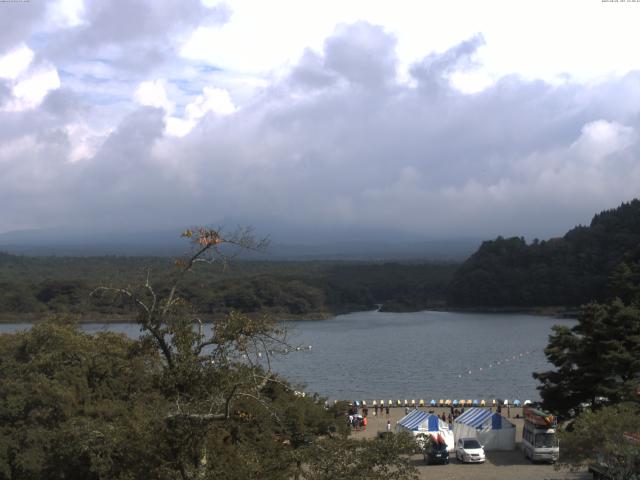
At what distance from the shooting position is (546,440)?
19.5m

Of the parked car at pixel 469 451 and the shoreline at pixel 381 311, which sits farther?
A: the shoreline at pixel 381 311

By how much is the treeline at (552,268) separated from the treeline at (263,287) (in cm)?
647

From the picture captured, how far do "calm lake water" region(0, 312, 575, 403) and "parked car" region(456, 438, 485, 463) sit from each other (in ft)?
44.0

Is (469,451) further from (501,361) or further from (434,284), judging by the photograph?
(434,284)

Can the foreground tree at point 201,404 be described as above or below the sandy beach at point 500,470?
above

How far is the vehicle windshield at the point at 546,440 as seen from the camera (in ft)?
64.0

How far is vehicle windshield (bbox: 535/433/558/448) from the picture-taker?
1950cm

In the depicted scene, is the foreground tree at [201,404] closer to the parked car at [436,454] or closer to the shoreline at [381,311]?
the parked car at [436,454]

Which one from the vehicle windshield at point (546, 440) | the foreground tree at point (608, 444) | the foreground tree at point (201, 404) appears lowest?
the vehicle windshield at point (546, 440)

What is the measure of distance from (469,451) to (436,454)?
959 mm

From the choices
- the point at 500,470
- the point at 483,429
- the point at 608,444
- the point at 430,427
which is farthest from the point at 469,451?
the point at 608,444

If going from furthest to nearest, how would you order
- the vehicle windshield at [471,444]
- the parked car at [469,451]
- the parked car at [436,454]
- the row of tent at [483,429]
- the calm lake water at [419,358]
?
the calm lake water at [419,358]
the row of tent at [483,429]
the vehicle windshield at [471,444]
the parked car at [469,451]
the parked car at [436,454]

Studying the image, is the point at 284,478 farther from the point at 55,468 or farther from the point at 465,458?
the point at 465,458

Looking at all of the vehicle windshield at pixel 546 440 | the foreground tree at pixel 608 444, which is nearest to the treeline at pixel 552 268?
the vehicle windshield at pixel 546 440
